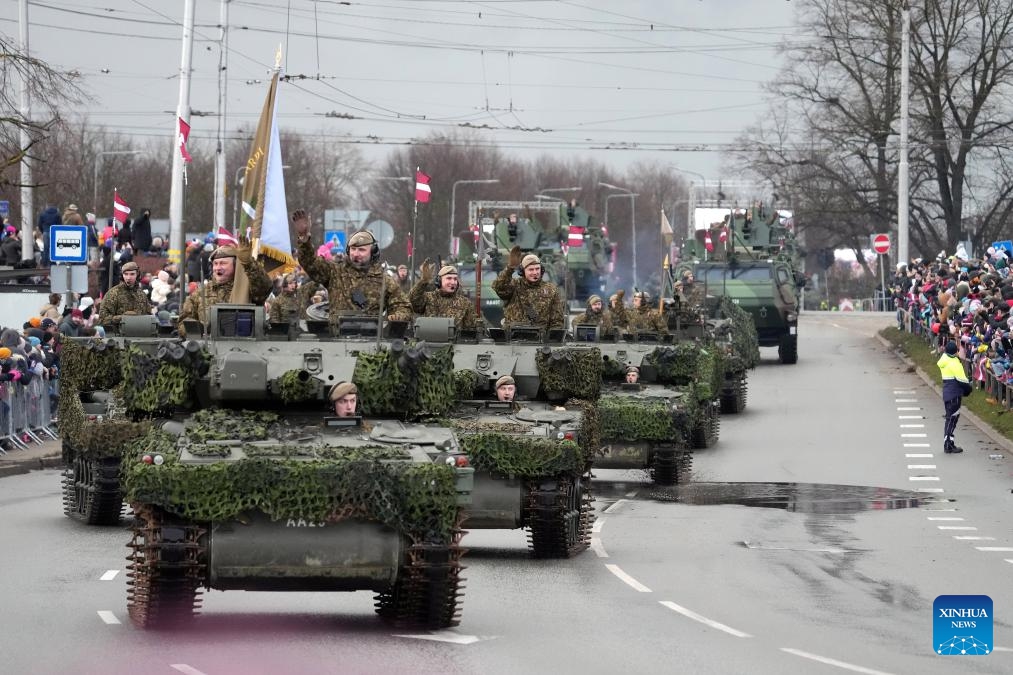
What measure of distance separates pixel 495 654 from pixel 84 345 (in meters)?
8.43

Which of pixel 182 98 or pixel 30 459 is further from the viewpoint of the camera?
pixel 182 98

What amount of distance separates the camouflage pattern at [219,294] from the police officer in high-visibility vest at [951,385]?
1226cm

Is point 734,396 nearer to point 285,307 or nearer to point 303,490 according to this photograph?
point 285,307

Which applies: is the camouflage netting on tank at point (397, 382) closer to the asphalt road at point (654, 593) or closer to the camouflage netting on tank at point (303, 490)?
the asphalt road at point (654, 593)

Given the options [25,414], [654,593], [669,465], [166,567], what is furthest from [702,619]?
[25,414]

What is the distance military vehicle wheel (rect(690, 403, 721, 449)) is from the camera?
2775cm

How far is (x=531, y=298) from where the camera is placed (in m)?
20.7

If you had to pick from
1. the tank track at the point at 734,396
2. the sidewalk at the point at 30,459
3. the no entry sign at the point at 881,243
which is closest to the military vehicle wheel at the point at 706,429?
the tank track at the point at 734,396

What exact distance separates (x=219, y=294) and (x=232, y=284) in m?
0.16

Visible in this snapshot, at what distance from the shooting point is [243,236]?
1700cm

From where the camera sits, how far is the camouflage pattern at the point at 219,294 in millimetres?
16344

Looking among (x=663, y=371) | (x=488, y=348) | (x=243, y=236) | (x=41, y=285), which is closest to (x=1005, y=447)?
(x=663, y=371)

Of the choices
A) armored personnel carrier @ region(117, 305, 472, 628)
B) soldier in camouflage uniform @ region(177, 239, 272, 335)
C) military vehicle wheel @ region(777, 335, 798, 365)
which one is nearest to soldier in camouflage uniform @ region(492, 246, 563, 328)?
soldier in camouflage uniform @ region(177, 239, 272, 335)

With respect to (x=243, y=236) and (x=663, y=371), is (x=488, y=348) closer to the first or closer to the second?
(x=243, y=236)
